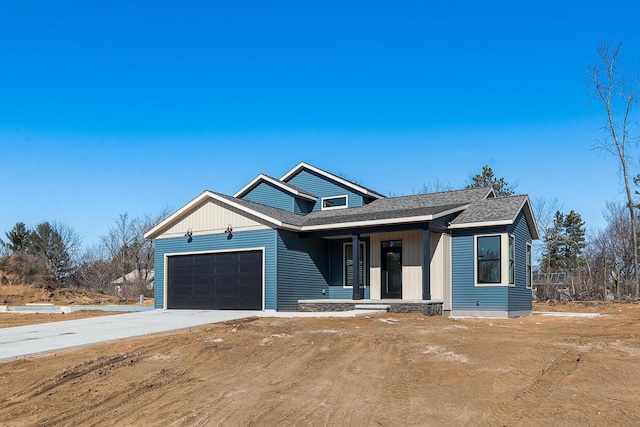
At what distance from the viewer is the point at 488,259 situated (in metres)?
17.8

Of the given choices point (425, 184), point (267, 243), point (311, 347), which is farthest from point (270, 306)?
point (425, 184)

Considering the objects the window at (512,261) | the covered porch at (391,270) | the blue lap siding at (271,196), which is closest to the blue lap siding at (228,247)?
the covered porch at (391,270)

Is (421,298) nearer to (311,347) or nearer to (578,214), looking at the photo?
(311,347)

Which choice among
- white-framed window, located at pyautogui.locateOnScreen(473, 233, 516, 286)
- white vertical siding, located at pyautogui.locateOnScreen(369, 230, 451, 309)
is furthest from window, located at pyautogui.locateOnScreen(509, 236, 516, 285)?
white vertical siding, located at pyautogui.locateOnScreen(369, 230, 451, 309)

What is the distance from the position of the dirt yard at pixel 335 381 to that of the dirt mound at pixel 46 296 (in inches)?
837

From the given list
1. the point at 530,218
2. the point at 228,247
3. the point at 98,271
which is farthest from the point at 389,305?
the point at 98,271

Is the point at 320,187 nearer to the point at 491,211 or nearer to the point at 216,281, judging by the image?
the point at 216,281

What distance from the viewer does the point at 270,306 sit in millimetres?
18297

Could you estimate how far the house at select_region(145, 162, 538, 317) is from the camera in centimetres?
1781

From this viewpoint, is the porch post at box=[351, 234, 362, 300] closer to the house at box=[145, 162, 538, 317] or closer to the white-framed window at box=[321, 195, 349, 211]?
the house at box=[145, 162, 538, 317]

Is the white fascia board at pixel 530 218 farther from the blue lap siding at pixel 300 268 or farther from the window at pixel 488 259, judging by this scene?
the blue lap siding at pixel 300 268

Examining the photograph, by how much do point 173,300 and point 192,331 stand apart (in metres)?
8.01

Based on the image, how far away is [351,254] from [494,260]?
5.39 meters

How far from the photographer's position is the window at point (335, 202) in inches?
894
